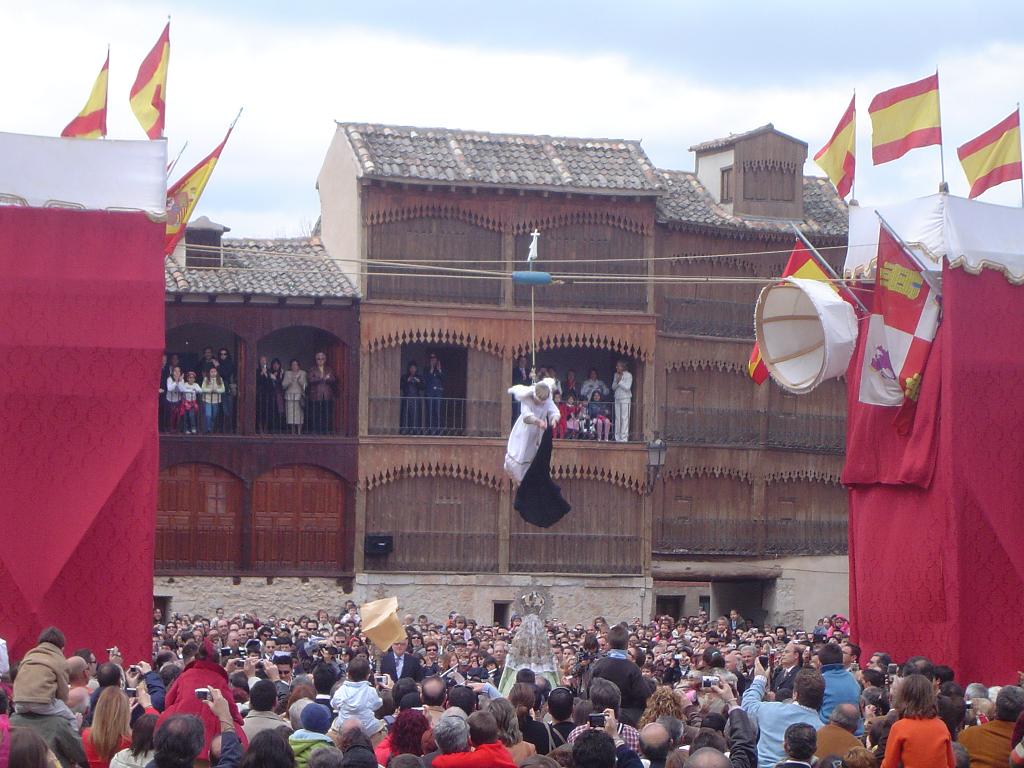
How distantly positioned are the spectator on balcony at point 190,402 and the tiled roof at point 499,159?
498cm

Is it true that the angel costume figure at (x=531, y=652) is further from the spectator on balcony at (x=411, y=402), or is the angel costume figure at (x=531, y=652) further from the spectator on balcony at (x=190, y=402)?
the spectator on balcony at (x=411, y=402)

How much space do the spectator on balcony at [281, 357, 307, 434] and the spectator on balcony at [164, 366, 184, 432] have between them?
78.3 inches

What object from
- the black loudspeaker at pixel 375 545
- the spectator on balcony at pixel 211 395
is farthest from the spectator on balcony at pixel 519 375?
the spectator on balcony at pixel 211 395

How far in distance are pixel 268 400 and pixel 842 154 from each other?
1401 cm

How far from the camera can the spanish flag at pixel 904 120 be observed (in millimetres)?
20422

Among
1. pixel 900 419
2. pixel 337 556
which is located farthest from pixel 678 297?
pixel 900 419

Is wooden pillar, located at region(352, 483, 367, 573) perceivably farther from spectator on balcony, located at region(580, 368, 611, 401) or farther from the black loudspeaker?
spectator on balcony, located at region(580, 368, 611, 401)

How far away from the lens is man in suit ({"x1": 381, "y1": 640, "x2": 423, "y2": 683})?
15.6 meters

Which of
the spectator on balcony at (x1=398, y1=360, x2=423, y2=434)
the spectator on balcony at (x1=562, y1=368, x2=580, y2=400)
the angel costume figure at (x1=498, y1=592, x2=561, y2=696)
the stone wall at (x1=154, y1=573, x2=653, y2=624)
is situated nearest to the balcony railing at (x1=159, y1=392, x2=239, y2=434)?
the stone wall at (x1=154, y1=573, x2=653, y2=624)

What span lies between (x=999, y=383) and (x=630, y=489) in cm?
1436

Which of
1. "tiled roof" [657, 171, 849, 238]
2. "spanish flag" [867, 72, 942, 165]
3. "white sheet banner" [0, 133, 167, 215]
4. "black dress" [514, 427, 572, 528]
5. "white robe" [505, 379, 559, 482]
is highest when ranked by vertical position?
"tiled roof" [657, 171, 849, 238]

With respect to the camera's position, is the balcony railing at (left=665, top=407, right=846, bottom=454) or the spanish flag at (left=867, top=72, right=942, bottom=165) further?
the balcony railing at (left=665, top=407, right=846, bottom=454)

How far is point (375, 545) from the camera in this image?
3216 centimetres

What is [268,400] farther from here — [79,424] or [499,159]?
[79,424]
